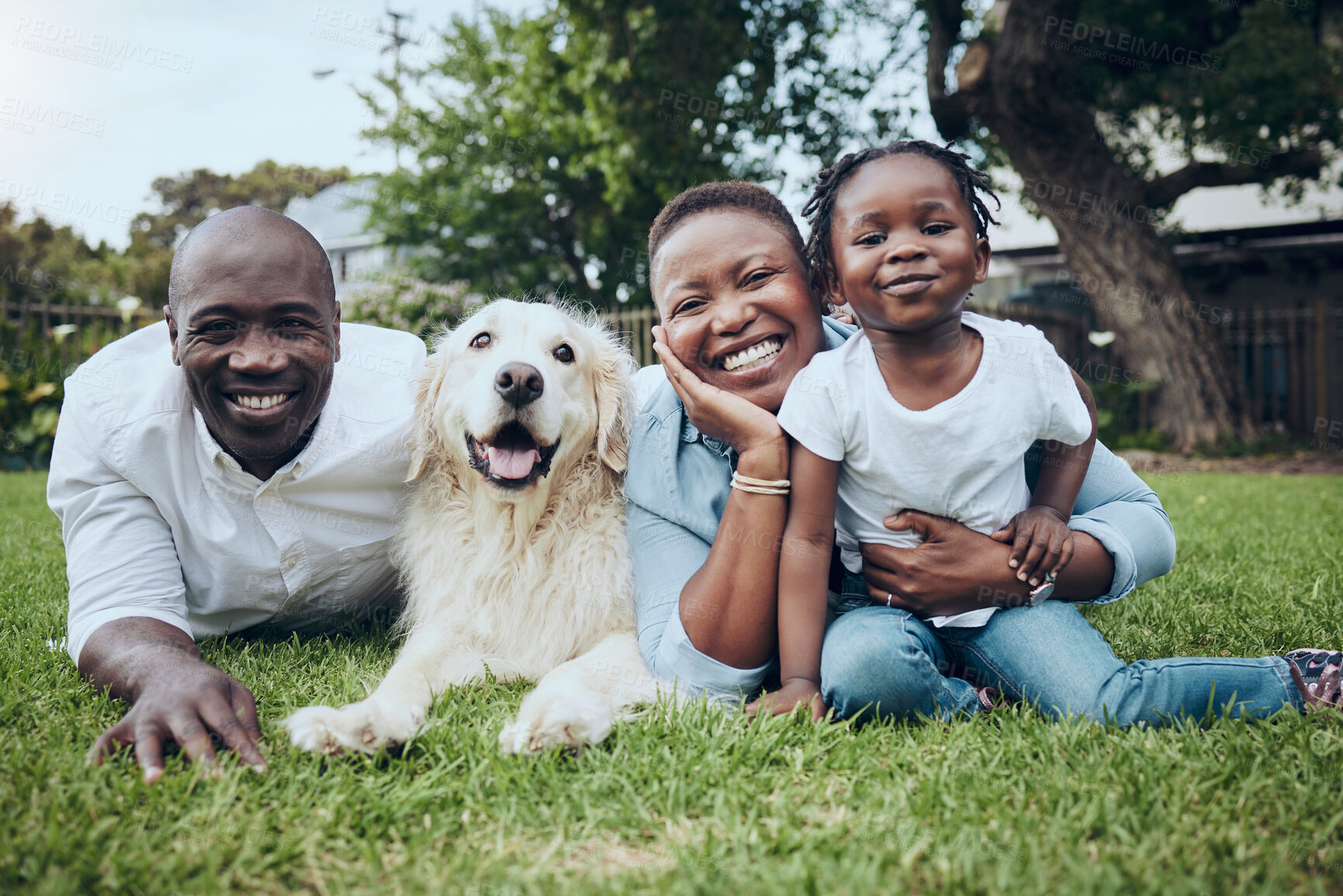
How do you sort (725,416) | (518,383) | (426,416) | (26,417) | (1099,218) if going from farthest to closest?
(1099,218) < (26,417) < (426,416) < (518,383) < (725,416)

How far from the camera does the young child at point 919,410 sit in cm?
230

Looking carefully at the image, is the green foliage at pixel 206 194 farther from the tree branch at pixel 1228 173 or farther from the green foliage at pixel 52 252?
the tree branch at pixel 1228 173

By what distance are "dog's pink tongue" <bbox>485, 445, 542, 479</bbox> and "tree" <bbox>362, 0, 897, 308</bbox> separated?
6.03 m

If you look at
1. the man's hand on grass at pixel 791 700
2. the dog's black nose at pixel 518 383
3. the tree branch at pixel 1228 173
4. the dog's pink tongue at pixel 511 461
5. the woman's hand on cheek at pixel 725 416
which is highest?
the tree branch at pixel 1228 173

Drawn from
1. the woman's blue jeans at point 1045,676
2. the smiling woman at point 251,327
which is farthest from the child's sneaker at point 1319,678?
the smiling woman at point 251,327

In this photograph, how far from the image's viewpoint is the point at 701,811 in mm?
1791

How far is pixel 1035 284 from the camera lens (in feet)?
63.7

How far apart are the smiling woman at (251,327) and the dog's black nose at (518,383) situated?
2.24 feet

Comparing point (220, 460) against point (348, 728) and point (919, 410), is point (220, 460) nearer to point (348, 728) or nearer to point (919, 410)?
point (348, 728)

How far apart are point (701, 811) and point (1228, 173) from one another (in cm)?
1424

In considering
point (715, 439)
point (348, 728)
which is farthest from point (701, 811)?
point (715, 439)

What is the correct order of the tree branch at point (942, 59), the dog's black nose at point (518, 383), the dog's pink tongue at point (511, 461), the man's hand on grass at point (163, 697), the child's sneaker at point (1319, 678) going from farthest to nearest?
the tree branch at point (942, 59)
the dog's pink tongue at point (511, 461)
the dog's black nose at point (518, 383)
the child's sneaker at point (1319, 678)
the man's hand on grass at point (163, 697)

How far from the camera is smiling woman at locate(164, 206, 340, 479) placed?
2.70 meters

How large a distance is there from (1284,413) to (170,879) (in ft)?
58.9
